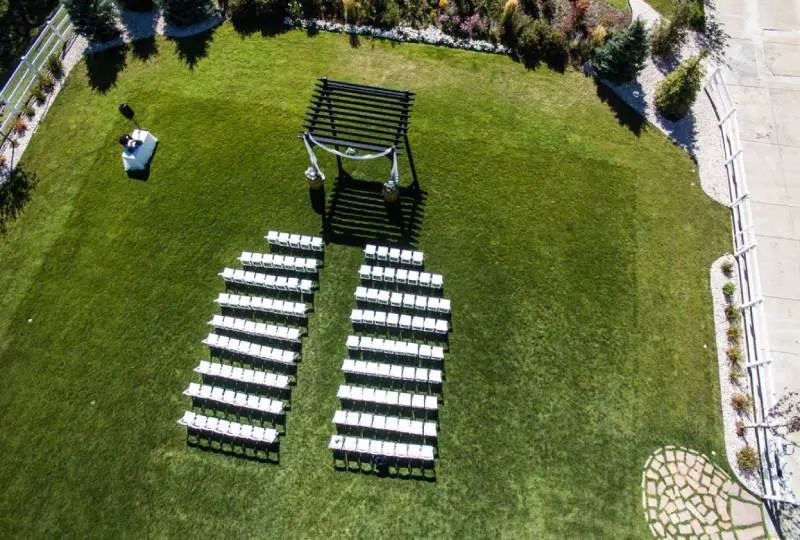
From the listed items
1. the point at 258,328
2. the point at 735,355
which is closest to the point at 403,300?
the point at 258,328

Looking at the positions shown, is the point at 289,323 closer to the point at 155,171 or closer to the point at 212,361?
the point at 212,361

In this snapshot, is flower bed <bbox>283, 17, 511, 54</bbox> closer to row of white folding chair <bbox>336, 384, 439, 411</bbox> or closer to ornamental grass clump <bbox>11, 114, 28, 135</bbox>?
ornamental grass clump <bbox>11, 114, 28, 135</bbox>

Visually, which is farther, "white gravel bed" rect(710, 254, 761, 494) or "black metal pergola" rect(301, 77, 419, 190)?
"black metal pergola" rect(301, 77, 419, 190)

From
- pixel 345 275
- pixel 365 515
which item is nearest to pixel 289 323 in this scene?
pixel 345 275

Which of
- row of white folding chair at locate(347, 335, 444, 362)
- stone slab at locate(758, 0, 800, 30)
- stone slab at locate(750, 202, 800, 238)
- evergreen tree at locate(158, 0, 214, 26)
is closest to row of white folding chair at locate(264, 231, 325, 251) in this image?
row of white folding chair at locate(347, 335, 444, 362)

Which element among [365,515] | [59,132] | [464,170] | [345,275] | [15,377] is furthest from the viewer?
[59,132]

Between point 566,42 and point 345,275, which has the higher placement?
point 566,42

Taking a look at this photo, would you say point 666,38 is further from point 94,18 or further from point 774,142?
point 94,18

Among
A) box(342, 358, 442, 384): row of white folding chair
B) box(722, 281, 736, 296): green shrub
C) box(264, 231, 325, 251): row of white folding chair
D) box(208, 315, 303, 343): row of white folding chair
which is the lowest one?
box(342, 358, 442, 384): row of white folding chair
